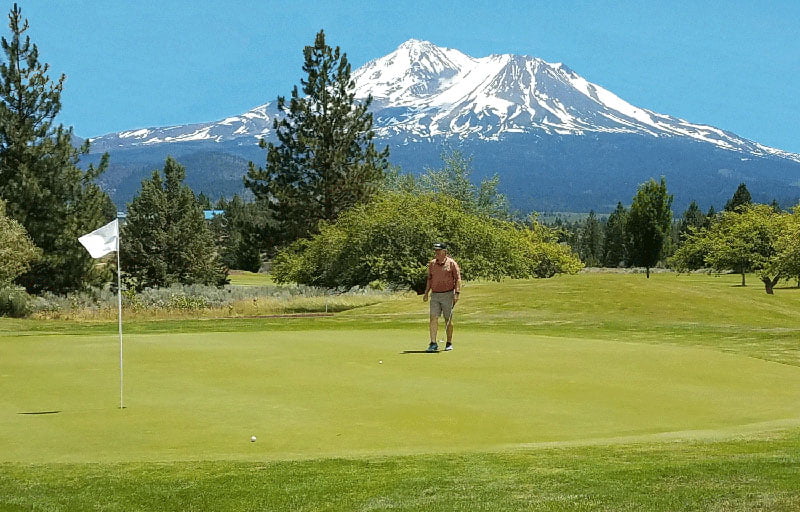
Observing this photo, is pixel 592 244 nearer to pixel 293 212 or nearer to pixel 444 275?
pixel 293 212

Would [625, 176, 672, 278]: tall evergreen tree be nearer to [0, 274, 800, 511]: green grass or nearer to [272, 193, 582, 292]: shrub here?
[272, 193, 582, 292]: shrub

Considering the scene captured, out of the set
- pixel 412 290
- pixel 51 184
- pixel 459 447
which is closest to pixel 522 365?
pixel 459 447

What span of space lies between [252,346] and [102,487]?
39.9 ft

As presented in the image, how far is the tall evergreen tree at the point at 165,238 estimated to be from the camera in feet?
193

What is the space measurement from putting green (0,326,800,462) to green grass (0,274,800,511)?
0.05 meters

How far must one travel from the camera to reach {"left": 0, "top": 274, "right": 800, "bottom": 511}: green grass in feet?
24.5

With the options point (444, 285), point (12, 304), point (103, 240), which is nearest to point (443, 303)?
point (444, 285)

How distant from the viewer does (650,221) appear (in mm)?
98000

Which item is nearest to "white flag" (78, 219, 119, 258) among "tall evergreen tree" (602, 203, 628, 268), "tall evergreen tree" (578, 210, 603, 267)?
"tall evergreen tree" (602, 203, 628, 268)

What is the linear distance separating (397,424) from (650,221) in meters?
91.0

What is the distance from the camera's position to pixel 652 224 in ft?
321

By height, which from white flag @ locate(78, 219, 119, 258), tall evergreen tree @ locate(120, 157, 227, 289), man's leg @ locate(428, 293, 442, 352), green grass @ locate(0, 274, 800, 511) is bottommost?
green grass @ locate(0, 274, 800, 511)

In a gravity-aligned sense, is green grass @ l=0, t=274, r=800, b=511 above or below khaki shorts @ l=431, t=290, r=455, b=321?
below

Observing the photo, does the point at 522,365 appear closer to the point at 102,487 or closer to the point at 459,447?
the point at 459,447
